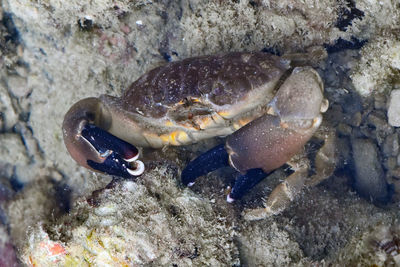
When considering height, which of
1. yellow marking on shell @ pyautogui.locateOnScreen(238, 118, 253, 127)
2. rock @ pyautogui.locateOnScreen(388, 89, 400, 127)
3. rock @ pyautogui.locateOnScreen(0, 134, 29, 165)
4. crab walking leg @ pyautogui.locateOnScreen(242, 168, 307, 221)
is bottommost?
rock @ pyautogui.locateOnScreen(0, 134, 29, 165)

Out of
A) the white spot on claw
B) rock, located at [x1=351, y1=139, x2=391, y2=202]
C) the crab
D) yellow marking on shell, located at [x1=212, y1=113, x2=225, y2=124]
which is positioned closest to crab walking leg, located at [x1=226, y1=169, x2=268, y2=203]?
the crab

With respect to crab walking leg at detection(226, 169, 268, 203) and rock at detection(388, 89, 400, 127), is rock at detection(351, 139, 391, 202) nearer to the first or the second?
rock at detection(388, 89, 400, 127)

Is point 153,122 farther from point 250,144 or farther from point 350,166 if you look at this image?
point 350,166

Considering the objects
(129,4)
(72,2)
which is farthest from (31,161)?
(129,4)

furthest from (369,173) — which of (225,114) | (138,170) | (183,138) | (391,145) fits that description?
(138,170)

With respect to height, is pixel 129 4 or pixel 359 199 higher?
pixel 129 4

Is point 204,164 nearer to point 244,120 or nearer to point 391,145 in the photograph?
point 244,120
